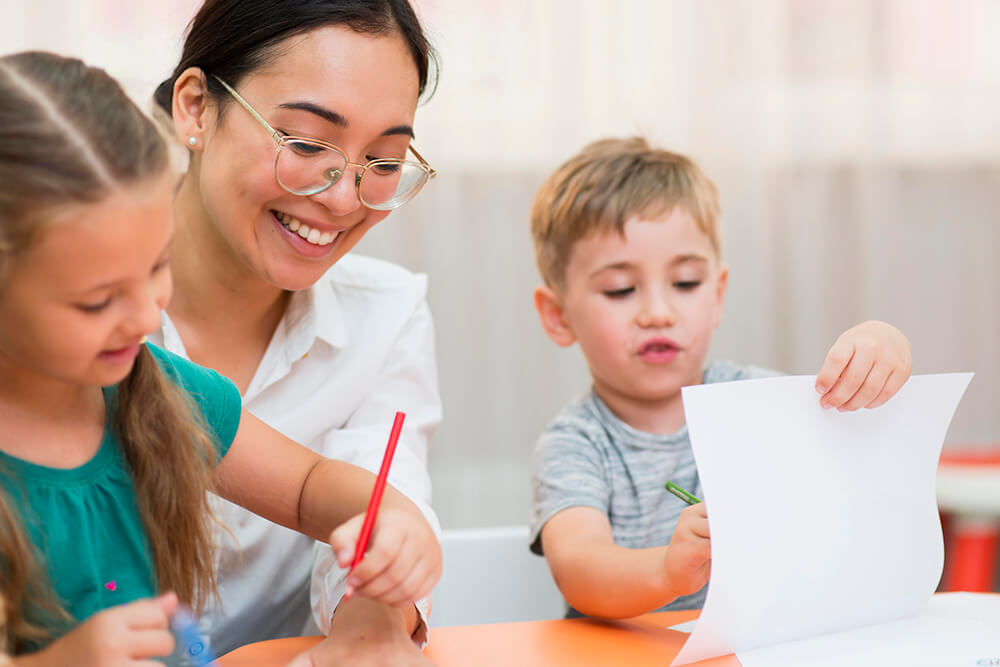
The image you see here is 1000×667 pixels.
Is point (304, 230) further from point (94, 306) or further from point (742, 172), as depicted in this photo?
point (742, 172)

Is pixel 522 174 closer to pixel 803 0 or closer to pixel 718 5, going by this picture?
pixel 718 5

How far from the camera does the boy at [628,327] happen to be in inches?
44.1

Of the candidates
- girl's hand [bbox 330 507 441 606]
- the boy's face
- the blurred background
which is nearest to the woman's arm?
girl's hand [bbox 330 507 441 606]

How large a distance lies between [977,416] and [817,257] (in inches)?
20.5

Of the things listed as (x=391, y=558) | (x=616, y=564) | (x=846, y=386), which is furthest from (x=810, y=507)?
(x=391, y=558)

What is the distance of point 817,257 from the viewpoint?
6.97 feet

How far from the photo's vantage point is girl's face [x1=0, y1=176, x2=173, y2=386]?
56 centimetres

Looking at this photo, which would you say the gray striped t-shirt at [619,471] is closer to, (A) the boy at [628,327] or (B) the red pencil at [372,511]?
(A) the boy at [628,327]

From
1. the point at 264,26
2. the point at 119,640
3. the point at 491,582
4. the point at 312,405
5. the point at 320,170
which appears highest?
the point at 264,26

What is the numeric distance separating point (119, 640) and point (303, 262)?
20.3 inches

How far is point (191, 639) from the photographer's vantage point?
729 mm

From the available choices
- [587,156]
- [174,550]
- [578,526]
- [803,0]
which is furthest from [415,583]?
[803,0]

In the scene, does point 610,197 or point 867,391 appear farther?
point 610,197

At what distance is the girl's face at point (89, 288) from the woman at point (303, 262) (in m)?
0.23
